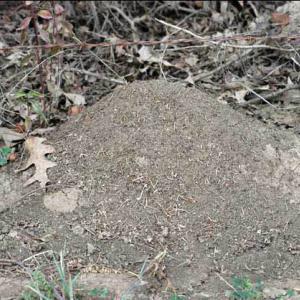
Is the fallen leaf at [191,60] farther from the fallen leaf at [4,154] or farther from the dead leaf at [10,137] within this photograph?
the fallen leaf at [4,154]

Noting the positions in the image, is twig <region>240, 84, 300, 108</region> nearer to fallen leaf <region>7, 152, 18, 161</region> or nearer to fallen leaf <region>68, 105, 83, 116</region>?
fallen leaf <region>68, 105, 83, 116</region>

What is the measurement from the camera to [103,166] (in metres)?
2.88

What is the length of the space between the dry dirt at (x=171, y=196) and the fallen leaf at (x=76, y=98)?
0.54 m

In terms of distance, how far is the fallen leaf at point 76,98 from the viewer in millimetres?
3622

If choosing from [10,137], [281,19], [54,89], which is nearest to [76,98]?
[54,89]

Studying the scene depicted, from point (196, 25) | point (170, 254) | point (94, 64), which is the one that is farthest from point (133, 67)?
point (170, 254)

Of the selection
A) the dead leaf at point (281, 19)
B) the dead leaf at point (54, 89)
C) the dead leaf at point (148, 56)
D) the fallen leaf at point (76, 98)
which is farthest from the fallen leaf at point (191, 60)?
the dead leaf at point (54, 89)

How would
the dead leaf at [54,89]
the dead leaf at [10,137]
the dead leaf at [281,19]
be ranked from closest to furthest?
the dead leaf at [10,137] < the dead leaf at [54,89] < the dead leaf at [281,19]

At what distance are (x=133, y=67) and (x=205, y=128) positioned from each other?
1.24m

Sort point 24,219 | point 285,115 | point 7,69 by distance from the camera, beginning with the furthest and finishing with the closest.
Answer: point 7,69, point 285,115, point 24,219

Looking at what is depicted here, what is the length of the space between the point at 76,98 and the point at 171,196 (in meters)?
1.17

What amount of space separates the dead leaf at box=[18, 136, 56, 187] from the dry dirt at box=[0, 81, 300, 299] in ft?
0.15

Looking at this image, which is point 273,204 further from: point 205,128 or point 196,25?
point 196,25

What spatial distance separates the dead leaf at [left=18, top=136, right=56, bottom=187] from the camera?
2912 mm
